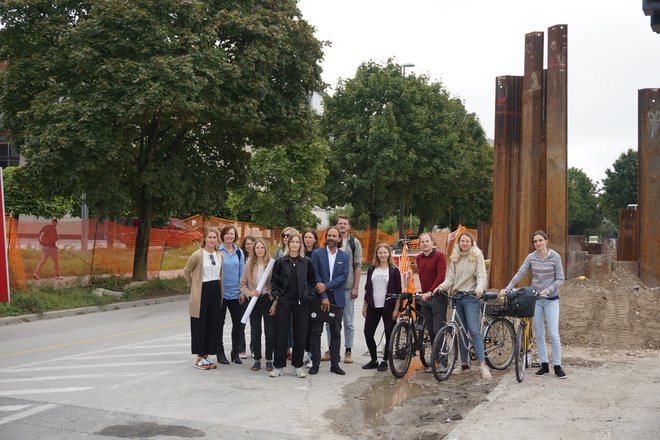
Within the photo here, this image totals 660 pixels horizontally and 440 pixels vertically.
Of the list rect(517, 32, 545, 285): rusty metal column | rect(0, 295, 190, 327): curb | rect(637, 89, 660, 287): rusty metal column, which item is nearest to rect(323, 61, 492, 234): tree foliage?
rect(0, 295, 190, 327): curb

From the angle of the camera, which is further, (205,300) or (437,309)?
(205,300)

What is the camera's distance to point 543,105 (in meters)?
12.8

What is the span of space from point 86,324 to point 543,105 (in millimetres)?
10073

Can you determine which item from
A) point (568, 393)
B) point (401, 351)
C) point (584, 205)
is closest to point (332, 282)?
point (401, 351)

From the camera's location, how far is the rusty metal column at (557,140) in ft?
40.5

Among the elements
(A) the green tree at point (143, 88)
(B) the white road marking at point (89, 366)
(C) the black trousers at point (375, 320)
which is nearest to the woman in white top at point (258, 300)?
(B) the white road marking at point (89, 366)

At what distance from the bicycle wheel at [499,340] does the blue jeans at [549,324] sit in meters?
0.32

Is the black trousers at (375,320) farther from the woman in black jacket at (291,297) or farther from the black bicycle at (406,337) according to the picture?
the woman in black jacket at (291,297)

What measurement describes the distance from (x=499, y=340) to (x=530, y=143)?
14.4ft

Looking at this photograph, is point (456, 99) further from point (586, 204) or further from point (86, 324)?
point (586, 204)

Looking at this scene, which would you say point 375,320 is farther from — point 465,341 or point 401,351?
point 465,341

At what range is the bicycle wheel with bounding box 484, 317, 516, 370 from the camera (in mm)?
9648

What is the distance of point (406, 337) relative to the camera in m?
9.73

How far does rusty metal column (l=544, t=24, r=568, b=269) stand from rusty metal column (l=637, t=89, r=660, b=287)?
1234 millimetres
